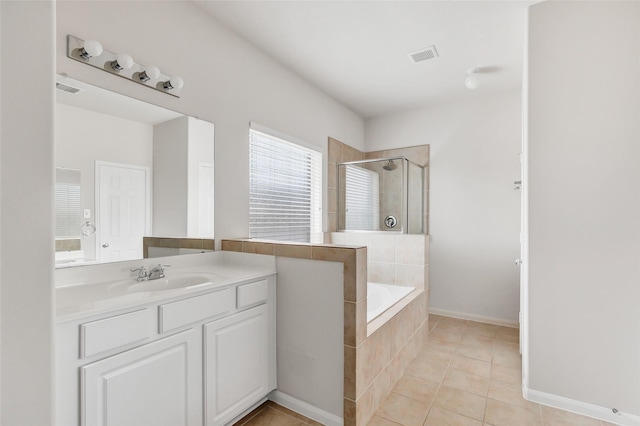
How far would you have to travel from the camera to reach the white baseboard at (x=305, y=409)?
5.49ft

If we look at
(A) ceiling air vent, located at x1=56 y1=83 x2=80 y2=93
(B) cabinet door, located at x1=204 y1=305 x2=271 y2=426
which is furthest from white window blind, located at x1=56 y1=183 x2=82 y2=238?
(B) cabinet door, located at x1=204 y1=305 x2=271 y2=426

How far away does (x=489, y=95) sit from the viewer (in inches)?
132

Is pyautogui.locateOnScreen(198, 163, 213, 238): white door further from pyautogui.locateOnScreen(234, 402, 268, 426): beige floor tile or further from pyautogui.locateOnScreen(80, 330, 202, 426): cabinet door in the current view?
pyautogui.locateOnScreen(234, 402, 268, 426): beige floor tile

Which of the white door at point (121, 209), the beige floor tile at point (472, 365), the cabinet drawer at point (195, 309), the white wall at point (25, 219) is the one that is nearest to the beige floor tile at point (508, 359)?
the beige floor tile at point (472, 365)

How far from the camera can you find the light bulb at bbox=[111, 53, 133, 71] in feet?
5.09

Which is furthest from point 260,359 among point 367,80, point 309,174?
point 367,80

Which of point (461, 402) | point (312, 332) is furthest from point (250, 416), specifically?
point (461, 402)

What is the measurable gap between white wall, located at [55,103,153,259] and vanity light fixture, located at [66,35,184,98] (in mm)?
237

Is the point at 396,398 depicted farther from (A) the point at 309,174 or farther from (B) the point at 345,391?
(A) the point at 309,174

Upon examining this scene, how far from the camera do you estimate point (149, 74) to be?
169 centimetres

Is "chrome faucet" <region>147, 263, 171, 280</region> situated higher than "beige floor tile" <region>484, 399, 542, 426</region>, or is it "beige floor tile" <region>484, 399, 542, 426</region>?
"chrome faucet" <region>147, 263, 171, 280</region>

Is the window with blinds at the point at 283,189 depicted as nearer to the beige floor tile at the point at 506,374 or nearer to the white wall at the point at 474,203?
the white wall at the point at 474,203

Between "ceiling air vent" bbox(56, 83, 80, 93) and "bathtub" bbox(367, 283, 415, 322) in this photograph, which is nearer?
"ceiling air vent" bbox(56, 83, 80, 93)
